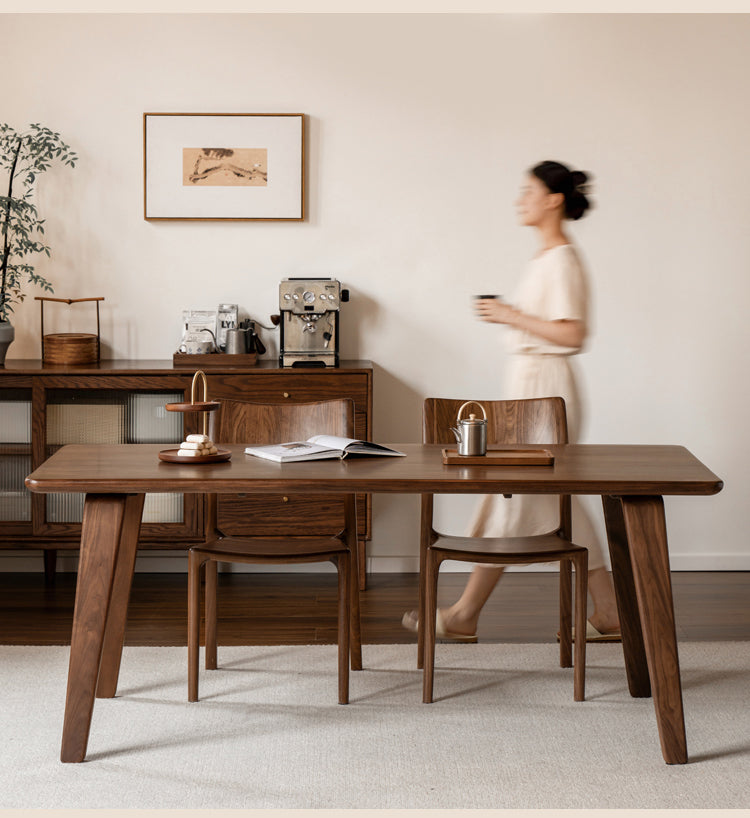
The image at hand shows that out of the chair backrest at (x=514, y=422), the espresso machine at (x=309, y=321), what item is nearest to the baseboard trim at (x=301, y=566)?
the espresso machine at (x=309, y=321)

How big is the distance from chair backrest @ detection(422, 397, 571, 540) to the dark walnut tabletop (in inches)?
15.9

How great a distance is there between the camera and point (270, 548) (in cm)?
283

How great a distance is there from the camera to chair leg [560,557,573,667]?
121 inches

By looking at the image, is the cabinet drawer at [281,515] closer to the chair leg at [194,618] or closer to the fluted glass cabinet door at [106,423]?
the fluted glass cabinet door at [106,423]

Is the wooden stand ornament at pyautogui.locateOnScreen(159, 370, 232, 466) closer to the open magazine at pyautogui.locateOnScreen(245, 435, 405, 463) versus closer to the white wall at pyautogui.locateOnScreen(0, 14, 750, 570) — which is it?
the open magazine at pyautogui.locateOnScreen(245, 435, 405, 463)

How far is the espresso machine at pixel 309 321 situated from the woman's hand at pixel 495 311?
1154 millimetres

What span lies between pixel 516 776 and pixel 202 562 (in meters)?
0.98

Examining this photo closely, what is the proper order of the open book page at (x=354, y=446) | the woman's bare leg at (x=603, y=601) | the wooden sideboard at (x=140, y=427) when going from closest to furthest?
the open book page at (x=354, y=446) → the woman's bare leg at (x=603, y=601) → the wooden sideboard at (x=140, y=427)

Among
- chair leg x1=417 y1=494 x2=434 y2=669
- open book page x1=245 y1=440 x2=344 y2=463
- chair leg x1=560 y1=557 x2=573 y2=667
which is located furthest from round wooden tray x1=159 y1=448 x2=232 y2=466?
chair leg x1=560 y1=557 x2=573 y2=667

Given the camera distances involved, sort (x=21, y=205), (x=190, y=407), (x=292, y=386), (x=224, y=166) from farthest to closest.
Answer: (x=224, y=166) < (x=21, y=205) < (x=292, y=386) < (x=190, y=407)

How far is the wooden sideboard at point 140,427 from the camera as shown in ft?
13.0

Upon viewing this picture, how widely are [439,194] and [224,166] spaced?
926 millimetres

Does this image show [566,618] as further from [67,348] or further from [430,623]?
[67,348]

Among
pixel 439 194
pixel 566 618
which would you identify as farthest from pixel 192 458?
pixel 439 194
